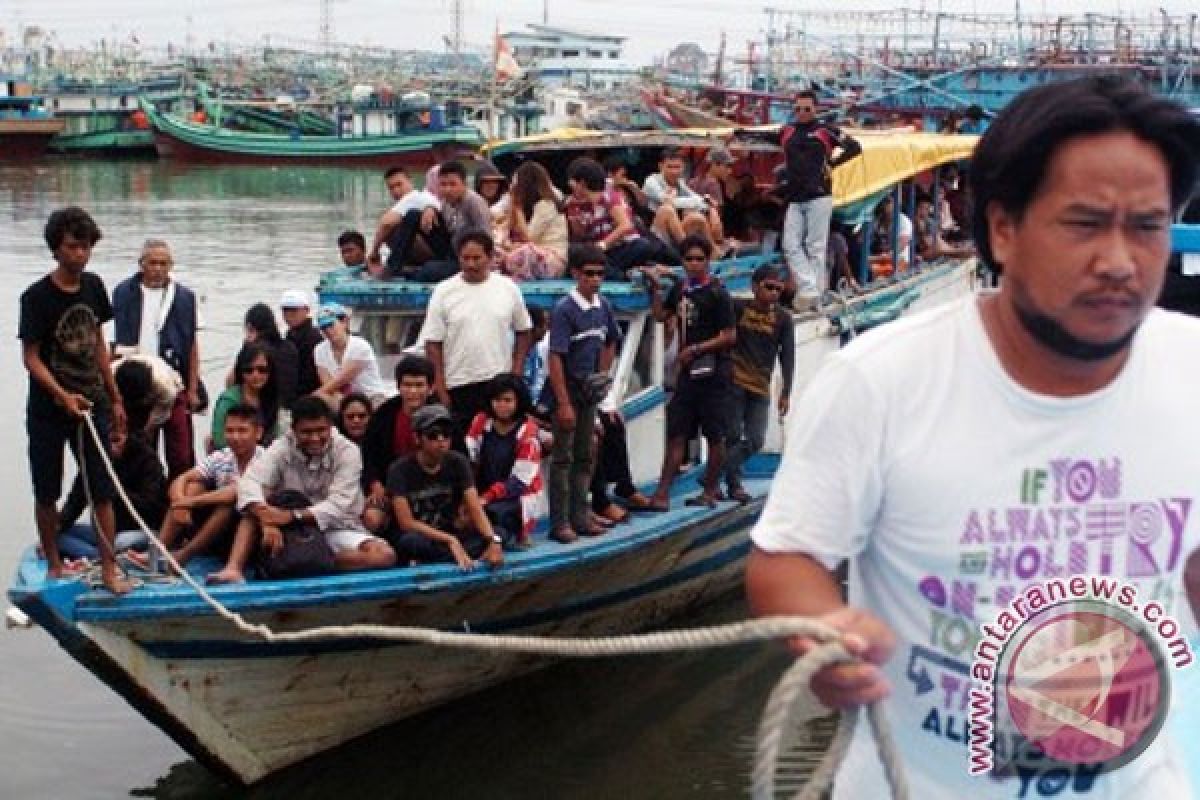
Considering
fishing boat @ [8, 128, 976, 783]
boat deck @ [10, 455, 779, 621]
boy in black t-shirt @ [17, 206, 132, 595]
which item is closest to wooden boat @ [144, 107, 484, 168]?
fishing boat @ [8, 128, 976, 783]

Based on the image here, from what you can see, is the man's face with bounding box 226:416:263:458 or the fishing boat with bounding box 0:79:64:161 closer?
the man's face with bounding box 226:416:263:458

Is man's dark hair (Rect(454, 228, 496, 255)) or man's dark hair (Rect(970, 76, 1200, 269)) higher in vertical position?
man's dark hair (Rect(970, 76, 1200, 269))

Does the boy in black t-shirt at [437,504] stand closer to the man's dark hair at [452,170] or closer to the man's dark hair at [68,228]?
the man's dark hair at [68,228]

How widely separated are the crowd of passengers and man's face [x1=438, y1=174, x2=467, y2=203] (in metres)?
0.01

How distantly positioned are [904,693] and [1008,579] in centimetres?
19

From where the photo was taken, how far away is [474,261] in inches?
331

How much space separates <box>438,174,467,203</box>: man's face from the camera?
9.53 meters

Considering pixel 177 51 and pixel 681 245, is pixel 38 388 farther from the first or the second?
pixel 177 51

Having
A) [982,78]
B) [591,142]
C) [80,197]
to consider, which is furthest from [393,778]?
[982,78]

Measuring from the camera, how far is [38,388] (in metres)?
6.82

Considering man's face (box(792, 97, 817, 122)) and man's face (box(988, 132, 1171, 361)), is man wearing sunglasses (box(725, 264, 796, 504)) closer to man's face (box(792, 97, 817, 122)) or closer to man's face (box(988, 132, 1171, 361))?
man's face (box(792, 97, 817, 122))

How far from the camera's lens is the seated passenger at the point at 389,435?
25.7 feet

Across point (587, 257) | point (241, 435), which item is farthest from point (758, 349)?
point (241, 435)

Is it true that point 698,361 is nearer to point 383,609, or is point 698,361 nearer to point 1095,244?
point 383,609
